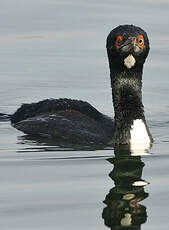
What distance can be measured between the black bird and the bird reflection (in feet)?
1.93

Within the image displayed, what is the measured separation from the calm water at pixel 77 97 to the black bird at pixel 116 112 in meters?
0.44

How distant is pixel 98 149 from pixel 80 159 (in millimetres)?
753

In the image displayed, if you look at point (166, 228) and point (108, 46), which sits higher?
point (108, 46)

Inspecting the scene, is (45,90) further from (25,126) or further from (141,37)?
(141,37)

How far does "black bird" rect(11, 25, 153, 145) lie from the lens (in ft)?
51.9

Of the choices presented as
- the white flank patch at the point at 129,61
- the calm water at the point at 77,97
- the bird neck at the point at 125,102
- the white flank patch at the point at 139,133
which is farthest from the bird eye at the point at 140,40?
the calm water at the point at 77,97

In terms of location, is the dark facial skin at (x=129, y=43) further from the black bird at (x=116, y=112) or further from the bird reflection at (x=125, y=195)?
the bird reflection at (x=125, y=195)

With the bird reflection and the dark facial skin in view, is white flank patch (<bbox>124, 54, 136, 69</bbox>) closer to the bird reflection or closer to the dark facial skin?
the dark facial skin

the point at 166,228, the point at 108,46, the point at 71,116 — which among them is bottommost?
the point at 166,228

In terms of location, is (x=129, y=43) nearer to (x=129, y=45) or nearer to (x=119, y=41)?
(x=129, y=45)

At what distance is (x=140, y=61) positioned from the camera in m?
16.0

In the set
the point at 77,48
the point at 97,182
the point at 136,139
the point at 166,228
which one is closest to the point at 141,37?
the point at 136,139

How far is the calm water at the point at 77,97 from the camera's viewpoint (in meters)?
12.7

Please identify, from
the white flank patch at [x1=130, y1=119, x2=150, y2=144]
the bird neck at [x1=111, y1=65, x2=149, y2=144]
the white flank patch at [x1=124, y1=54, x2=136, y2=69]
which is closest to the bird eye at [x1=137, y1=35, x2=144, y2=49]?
the white flank patch at [x1=124, y1=54, x2=136, y2=69]
